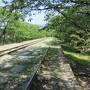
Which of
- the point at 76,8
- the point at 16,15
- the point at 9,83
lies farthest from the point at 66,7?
the point at 9,83

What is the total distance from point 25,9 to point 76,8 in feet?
10.1

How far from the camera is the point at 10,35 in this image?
78250mm

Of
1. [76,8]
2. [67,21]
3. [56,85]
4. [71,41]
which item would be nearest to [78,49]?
[71,41]

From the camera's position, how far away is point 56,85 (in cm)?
1288

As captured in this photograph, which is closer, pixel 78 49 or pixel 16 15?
pixel 16 15

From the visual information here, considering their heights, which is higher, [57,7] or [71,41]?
[57,7]

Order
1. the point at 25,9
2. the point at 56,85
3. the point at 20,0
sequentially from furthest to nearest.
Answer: the point at 25,9 → the point at 20,0 → the point at 56,85

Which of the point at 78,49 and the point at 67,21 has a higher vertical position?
the point at 67,21

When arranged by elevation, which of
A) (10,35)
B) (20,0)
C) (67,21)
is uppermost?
(20,0)

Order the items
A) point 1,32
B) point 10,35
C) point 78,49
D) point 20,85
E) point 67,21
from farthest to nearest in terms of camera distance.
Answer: point 10,35 → point 1,32 → point 78,49 → point 67,21 → point 20,85

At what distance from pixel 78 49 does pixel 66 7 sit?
92.6 ft

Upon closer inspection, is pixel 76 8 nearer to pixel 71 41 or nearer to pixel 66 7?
pixel 66 7

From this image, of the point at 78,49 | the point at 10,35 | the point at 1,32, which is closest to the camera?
the point at 78,49

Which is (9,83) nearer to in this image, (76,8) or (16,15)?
(16,15)
